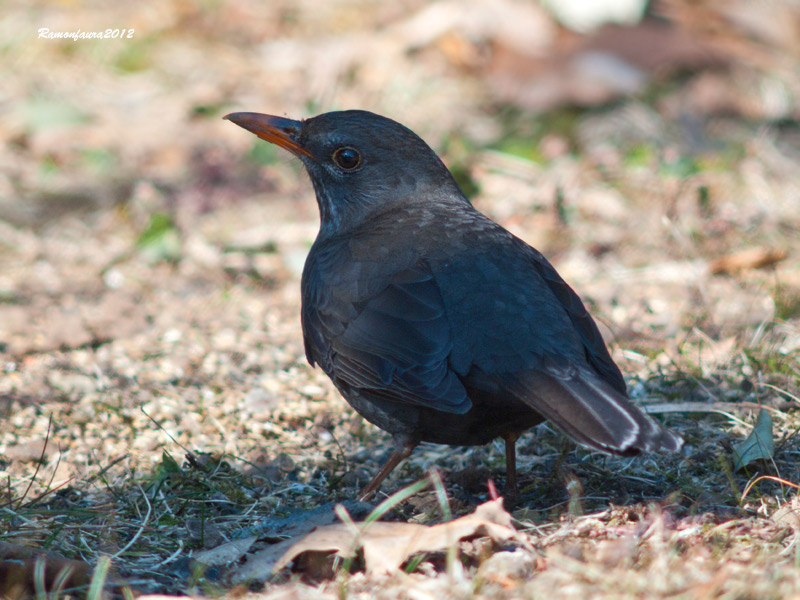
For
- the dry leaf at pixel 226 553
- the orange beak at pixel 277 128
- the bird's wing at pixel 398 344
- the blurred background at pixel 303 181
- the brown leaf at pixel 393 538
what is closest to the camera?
the brown leaf at pixel 393 538

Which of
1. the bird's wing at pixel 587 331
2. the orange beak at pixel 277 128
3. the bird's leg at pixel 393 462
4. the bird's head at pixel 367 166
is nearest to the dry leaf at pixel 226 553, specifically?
the bird's leg at pixel 393 462

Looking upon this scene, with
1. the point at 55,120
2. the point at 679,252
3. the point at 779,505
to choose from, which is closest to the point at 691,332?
the point at 679,252

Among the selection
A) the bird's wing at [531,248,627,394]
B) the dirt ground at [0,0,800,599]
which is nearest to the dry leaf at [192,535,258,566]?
the dirt ground at [0,0,800,599]

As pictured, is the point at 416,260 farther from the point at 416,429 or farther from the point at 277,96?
the point at 277,96

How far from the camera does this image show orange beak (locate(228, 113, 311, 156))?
4.94 m

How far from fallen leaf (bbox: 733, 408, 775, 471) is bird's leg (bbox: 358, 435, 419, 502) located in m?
1.31

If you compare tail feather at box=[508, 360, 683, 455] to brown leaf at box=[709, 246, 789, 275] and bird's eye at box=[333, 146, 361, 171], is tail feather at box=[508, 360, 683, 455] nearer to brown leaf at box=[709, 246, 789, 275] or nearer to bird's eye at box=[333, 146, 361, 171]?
bird's eye at box=[333, 146, 361, 171]

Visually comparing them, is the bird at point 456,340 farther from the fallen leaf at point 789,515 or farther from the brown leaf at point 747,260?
the brown leaf at point 747,260

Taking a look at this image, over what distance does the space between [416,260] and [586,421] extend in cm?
115

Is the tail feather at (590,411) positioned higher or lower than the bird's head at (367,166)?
lower

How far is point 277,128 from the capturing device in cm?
495

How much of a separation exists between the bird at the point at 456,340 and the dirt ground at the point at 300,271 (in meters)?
0.31

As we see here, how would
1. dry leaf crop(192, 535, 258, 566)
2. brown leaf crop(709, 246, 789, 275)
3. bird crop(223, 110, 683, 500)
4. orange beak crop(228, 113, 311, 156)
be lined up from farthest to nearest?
brown leaf crop(709, 246, 789, 275) → orange beak crop(228, 113, 311, 156) → bird crop(223, 110, 683, 500) → dry leaf crop(192, 535, 258, 566)

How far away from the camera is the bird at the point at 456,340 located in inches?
131
